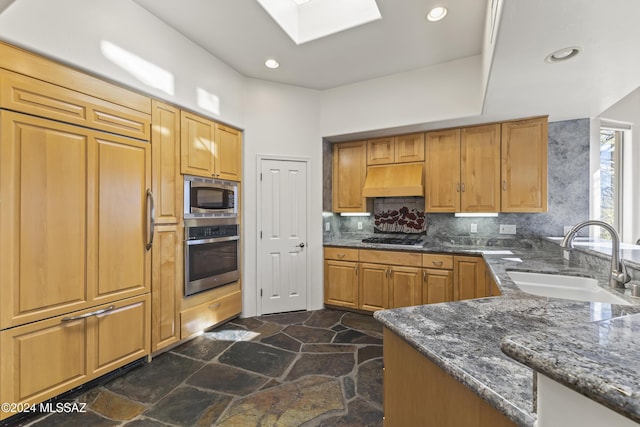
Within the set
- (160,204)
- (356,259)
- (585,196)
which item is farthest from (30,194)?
(585,196)

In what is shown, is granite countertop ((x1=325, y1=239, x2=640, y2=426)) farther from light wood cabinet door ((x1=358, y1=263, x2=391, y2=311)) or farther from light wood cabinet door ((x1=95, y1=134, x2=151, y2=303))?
light wood cabinet door ((x1=95, y1=134, x2=151, y2=303))

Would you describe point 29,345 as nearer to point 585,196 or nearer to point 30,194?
point 30,194

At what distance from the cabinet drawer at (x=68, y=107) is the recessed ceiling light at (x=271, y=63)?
1427mm

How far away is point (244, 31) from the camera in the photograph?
266 centimetres

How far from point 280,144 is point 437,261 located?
2.36 m

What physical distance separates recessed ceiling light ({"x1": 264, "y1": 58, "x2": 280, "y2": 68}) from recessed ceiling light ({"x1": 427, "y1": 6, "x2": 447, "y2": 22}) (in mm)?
1595

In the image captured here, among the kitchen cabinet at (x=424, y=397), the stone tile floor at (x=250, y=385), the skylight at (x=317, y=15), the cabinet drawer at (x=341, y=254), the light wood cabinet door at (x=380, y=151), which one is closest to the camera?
the kitchen cabinet at (x=424, y=397)

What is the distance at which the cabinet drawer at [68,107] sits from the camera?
5.58 feet

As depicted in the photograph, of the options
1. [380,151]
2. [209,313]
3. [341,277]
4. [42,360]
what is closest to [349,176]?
[380,151]

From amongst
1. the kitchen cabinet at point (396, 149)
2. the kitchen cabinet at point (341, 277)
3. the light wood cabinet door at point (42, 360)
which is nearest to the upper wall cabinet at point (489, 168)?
the kitchen cabinet at point (396, 149)

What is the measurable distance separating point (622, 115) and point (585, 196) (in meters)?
1.28

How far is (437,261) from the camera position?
321cm

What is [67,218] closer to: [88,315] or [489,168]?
[88,315]

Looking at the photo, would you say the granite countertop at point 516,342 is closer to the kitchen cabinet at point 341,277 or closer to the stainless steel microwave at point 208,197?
the kitchen cabinet at point 341,277
